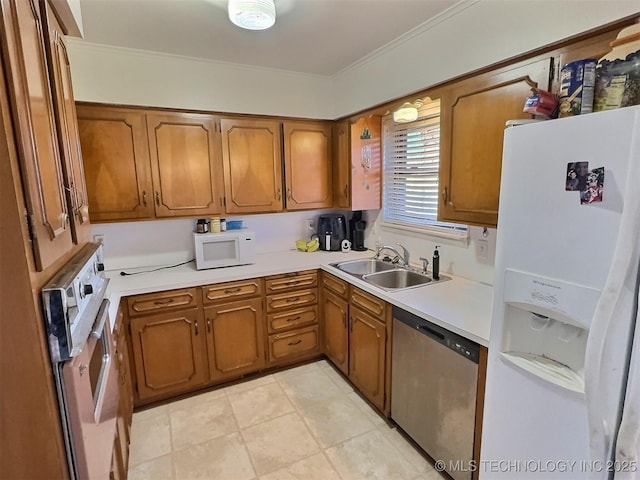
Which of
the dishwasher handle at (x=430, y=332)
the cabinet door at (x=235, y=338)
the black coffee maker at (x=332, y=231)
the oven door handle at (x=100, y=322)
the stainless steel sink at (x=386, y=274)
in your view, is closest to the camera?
the oven door handle at (x=100, y=322)

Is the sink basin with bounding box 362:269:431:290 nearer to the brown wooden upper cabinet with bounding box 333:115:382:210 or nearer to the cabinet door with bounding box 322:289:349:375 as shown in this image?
the cabinet door with bounding box 322:289:349:375

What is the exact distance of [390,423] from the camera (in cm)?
220

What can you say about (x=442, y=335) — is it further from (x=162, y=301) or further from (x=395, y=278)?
(x=162, y=301)

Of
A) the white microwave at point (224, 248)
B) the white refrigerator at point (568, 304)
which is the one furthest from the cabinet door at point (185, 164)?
the white refrigerator at point (568, 304)

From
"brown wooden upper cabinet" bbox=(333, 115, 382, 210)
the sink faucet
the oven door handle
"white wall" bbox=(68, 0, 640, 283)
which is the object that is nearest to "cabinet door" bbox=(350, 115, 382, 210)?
"brown wooden upper cabinet" bbox=(333, 115, 382, 210)

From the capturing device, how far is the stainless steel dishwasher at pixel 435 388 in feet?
5.19

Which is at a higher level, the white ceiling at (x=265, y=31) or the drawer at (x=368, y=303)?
the white ceiling at (x=265, y=31)

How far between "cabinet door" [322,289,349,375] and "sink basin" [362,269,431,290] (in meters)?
0.29

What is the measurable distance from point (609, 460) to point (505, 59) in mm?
1610

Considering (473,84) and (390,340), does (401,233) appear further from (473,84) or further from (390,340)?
(473,84)

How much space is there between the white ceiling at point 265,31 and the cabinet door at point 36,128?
0.98 m

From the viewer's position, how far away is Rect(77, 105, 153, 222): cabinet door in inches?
89.4

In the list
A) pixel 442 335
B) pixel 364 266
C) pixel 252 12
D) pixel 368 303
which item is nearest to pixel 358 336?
pixel 368 303

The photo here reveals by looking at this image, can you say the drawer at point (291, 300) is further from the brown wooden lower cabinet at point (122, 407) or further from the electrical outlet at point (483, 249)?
the electrical outlet at point (483, 249)
